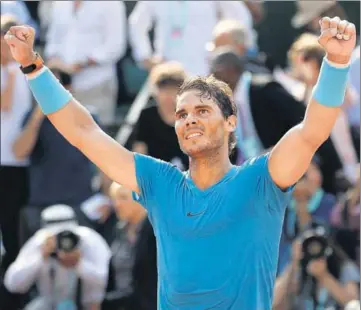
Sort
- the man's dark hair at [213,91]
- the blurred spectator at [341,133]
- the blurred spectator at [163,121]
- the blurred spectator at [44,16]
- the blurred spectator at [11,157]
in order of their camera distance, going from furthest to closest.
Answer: the blurred spectator at [44,16] < the blurred spectator at [11,157] < the blurred spectator at [341,133] < the blurred spectator at [163,121] < the man's dark hair at [213,91]

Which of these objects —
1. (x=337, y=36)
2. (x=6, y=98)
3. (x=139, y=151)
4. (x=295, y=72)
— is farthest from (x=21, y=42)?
(x=295, y=72)

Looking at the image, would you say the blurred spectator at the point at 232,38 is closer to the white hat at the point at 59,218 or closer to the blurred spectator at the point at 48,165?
the blurred spectator at the point at 48,165

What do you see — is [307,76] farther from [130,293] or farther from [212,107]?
[212,107]

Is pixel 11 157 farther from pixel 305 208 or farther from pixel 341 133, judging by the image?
pixel 341 133

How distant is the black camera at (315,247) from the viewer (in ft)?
22.5

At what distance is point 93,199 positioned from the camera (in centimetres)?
773

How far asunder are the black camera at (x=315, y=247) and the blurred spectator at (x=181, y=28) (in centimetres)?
199

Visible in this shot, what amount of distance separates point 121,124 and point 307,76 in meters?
1.78

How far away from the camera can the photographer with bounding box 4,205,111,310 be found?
23.3ft

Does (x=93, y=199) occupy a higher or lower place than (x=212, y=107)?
lower

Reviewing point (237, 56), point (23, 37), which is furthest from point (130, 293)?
point (23, 37)

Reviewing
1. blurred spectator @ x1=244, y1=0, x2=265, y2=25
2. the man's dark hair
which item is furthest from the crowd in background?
the man's dark hair

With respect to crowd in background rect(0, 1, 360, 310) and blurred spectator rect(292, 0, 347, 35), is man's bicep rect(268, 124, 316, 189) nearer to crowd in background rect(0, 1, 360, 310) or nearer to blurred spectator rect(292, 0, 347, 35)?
crowd in background rect(0, 1, 360, 310)

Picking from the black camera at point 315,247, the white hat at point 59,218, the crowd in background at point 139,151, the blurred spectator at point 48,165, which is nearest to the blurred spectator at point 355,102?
the crowd in background at point 139,151
